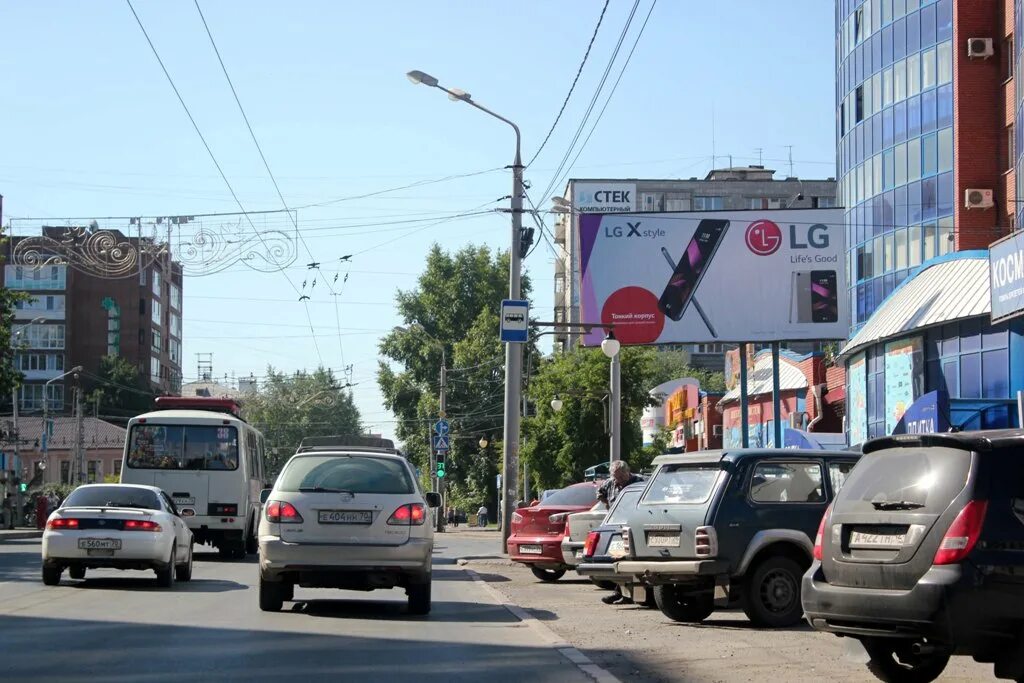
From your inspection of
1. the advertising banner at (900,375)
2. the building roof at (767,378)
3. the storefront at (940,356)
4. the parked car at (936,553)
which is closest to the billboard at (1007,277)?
the storefront at (940,356)

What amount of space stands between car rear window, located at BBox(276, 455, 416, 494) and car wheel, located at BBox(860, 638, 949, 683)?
6.81 m

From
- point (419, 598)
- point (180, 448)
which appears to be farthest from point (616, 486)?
point (180, 448)

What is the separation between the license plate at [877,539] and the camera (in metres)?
8.14

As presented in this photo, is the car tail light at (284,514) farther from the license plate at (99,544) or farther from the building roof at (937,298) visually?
the building roof at (937,298)

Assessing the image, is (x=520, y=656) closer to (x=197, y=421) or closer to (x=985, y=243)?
(x=197, y=421)

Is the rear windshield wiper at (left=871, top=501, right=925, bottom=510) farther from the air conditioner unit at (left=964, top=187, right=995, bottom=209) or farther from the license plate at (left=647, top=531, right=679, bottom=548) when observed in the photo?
the air conditioner unit at (left=964, top=187, right=995, bottom=209)

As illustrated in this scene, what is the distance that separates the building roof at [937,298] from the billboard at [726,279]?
1.81 meters

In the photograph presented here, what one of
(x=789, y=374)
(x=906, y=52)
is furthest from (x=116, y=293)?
(x=906, y=52)

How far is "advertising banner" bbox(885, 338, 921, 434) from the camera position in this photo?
35.3m

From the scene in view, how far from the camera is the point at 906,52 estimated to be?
50406 millimetres

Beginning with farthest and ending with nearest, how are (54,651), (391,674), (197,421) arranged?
1. (197,421)
2. (54,651)
3. (391,674)

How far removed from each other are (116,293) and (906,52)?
83.6m

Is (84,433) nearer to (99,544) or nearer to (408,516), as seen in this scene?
(99,544)

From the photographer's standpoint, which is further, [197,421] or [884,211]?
[884,211]
